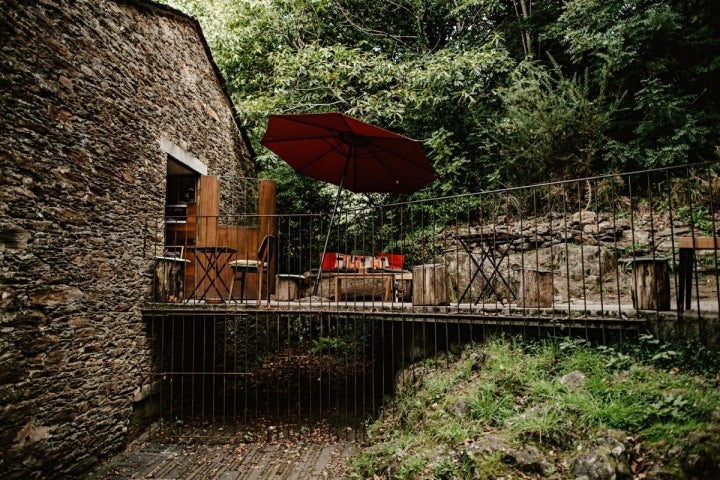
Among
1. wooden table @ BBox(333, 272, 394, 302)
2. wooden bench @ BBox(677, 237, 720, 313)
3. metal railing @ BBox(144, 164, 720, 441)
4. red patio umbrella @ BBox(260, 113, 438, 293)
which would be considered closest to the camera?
wooden bench @ BBox(677, 237, 720, 313)

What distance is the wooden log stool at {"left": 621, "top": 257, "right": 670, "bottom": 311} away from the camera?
11.9 feet

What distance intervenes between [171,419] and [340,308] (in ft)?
9.94

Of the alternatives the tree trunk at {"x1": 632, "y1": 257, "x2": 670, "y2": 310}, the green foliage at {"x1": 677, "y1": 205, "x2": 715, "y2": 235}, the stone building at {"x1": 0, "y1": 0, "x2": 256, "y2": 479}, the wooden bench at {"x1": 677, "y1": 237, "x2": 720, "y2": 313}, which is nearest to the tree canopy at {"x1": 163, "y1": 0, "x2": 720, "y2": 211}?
the green foliage at {"x1": 677, "y1": 205, "x2": 715, "y2": 235}

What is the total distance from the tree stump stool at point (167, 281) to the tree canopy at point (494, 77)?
14.5 ft

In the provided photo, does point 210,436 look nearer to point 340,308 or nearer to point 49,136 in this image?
point 340,308

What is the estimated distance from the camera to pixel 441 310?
4.71m

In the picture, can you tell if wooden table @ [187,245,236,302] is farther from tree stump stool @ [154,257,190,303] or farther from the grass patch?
the grass patch

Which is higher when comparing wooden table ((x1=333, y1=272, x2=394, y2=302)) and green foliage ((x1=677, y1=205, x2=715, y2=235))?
green foliage ((x1=677, y1=205, x2=715, y2=235))

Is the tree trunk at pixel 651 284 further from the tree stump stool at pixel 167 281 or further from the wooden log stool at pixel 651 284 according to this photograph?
the tree stump stool at pixel 167 281

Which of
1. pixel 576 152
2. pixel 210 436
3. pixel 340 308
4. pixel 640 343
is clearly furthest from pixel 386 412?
pixel 576 152

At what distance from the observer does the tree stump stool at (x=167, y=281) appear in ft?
18.8

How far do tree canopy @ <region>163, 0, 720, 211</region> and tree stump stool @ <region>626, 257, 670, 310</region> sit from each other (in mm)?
3926

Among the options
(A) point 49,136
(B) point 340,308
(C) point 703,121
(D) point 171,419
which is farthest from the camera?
(C) point 703,121

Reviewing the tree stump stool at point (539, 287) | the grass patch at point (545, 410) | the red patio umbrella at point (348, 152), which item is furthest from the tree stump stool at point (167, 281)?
the tree stump stool at point (539, 287)
